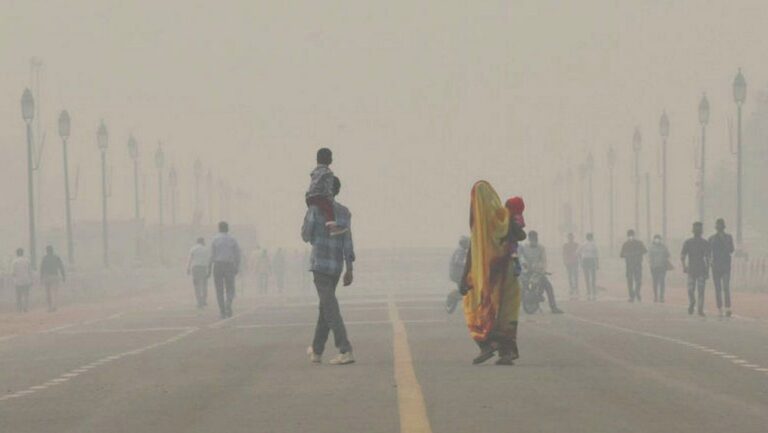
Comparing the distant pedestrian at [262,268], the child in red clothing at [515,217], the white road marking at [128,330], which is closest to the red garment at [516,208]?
the child in red clothing at [515,217]

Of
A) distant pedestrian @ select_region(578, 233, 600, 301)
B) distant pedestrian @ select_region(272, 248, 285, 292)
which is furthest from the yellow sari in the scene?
distant pedestrian @ select_region(272, 248, 285, 292)

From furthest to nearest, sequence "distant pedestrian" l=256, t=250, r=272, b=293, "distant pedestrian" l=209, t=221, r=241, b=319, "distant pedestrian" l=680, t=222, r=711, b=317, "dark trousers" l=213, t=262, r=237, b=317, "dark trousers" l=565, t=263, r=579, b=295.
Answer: "distant pedestrian" l=256, t=250, r=272, b=293 < "dark trousers" l=565, t=263, r=579, b=295 < "dark trousers" l=213, t=262, r=237, b=317 < "distant pedestrian" l=209, t=221, r=241, b=319 < "distant pedestrian" l=680, t=222, r=711, b=317

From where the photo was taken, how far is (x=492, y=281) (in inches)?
722

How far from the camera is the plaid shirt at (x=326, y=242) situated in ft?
61.0

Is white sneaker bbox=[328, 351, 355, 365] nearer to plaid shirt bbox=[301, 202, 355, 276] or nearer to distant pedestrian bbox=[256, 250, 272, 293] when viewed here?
plaid shirt bbox=[301, 202, 355, 276]

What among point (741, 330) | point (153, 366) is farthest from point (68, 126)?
Result: point (153, 366)

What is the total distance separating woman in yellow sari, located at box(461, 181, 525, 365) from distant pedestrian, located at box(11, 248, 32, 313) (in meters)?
31.5

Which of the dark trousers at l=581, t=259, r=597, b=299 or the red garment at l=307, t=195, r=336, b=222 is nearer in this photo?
the red garment at l=307, t=195, r=336, b=222

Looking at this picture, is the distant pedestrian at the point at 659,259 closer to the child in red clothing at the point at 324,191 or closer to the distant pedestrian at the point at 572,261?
the distant pedestrian at the point at 572,261

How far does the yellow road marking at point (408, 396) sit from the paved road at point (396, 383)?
0.6 inches

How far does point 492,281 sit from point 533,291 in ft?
65.1

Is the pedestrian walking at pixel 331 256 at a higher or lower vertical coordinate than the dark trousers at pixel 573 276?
higher

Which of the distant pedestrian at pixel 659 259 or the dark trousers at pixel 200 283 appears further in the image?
the distant pedestrian at pixel 659 259

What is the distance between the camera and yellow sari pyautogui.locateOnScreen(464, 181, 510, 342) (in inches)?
715
